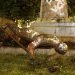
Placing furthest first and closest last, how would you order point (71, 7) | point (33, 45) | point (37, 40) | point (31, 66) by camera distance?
point (71, 7)
point (37, 40)
point (33, 45)
point (31, 66)

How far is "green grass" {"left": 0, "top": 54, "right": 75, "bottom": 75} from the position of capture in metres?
8.90

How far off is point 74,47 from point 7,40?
2.52 meters

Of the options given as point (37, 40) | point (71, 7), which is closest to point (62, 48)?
point (37, 40)

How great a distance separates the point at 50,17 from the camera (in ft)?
43.0

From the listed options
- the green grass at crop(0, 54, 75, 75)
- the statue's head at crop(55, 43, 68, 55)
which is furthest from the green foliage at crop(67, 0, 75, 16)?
the statue's head at crop(55, 43, 68, 55)

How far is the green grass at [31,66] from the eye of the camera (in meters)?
8.90

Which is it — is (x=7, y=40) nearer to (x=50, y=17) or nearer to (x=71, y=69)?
(x=50, y=17)

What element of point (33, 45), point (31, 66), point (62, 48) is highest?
point (33, 45)

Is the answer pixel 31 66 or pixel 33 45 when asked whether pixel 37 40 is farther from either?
pixel 31 66

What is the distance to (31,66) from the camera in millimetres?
9359

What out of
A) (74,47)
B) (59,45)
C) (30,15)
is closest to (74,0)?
(30,15)

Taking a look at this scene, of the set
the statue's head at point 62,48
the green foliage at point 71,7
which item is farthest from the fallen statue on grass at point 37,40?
the green foliage at point 71,7

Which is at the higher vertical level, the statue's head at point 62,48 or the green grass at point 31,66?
the statue's head at point 62,48

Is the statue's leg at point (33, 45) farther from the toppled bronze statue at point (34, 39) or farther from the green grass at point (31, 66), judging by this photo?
the green grass at point (31, 66)
